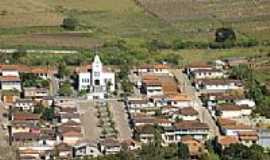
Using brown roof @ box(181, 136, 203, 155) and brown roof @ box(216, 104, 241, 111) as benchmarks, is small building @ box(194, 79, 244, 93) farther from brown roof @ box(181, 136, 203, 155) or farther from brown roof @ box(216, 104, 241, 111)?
brown roof @ box(181, 136, 203, 155)

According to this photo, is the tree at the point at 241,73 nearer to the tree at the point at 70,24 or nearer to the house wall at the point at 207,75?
the house wall at the point at 207,75

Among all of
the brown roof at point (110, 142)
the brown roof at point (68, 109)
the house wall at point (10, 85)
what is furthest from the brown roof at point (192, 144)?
the house wall at point (10, 85)

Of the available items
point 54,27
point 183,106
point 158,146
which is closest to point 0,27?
point 54,27

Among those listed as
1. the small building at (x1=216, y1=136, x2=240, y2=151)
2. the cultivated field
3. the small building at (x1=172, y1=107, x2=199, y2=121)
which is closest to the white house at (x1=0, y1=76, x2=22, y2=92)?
the small building at (x1=172, y1=107, x2=199, y2=121)

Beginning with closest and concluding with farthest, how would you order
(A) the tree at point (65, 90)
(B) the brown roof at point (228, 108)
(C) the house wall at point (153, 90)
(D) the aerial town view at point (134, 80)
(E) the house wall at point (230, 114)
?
(D) the aerial town view at point (134, 80), (E) the house wall at point (230, 114), (B) the brown roof at point (228, 108), (A) the tree at point (65, 90), (C) the house wall at point (153, 90)

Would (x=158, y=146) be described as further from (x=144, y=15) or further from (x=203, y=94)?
(x=144, y=15)

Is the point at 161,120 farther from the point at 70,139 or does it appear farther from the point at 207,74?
the point at 207,74
